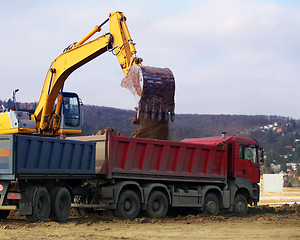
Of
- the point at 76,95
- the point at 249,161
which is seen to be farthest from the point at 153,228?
the point at 76,95

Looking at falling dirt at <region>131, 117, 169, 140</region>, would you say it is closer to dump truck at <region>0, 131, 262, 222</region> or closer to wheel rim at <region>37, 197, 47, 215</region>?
dump truck at <region>0, 131, 262, 222</region>

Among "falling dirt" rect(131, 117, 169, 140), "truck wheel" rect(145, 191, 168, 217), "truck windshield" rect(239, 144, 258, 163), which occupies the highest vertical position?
"falling dirt" rect(131, 117, 169, 140)

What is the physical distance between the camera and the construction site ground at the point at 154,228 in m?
13.1

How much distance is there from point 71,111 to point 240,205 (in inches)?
322

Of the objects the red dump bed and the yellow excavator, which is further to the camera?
the yellow excavator

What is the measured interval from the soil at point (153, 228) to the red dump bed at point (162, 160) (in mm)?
1613

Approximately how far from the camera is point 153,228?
1516cm

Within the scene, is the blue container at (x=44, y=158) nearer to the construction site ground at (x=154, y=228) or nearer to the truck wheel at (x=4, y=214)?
the construction site ground at (x=154, y=228)

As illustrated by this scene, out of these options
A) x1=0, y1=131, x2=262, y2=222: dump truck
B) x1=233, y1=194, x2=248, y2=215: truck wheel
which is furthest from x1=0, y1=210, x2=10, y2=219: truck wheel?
x1=233, y1=194, x2=248, y2=215: truck wheel

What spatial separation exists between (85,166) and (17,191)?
2.69 m

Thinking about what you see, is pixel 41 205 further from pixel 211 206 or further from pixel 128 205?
pixel 211 206

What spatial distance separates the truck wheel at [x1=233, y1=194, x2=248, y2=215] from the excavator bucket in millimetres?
4270

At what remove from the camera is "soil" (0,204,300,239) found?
13.1 m

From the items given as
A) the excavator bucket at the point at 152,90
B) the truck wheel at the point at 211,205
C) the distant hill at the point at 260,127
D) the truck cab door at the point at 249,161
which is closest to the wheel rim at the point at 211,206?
the truck wheel at the point at 211,205
